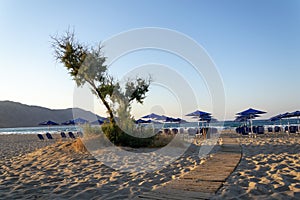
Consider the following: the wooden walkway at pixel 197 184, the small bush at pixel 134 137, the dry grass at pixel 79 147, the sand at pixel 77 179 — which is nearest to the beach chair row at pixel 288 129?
the small bush at pixel 134 137

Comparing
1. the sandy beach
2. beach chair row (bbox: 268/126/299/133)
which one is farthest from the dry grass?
beach chair row (bbox: 268/126/299/133)

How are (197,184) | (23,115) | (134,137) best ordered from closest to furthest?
(197,184), (134,137), (23,115)

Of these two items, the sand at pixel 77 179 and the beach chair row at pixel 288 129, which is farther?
the beach chair row at pixel 288 129

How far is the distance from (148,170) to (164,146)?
11.1 ft

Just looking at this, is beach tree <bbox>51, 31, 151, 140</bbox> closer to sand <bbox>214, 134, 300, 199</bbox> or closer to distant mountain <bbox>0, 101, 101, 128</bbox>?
sand <bbox>214, 134, 300, 199</bbox>

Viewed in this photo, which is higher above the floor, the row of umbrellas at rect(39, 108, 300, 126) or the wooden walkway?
the row of umbrellas at rect(39, 108, 300, 126)

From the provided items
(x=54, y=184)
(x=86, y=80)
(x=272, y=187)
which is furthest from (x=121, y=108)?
(x=272, y=187)

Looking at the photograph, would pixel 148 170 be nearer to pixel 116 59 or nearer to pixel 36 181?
pixel 36 181

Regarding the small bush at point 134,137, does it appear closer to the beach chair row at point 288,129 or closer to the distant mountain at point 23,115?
the beach chair row at point 288,129

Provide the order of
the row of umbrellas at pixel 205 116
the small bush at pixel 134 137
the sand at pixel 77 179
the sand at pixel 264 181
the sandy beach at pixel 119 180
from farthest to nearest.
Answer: the row of umbrellas at pixel 205 116
the small bush at pixel 134 137
the sand at pixel 77 179
the sandy beach at pixel 119 180
the sand at pixel 264 181

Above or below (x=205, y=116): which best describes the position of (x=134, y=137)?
below

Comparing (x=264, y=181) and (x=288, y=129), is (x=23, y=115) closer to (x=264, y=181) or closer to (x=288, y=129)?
(x=288, y=129)

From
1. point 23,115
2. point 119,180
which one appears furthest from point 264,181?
point 23,115

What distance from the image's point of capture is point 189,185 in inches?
147
